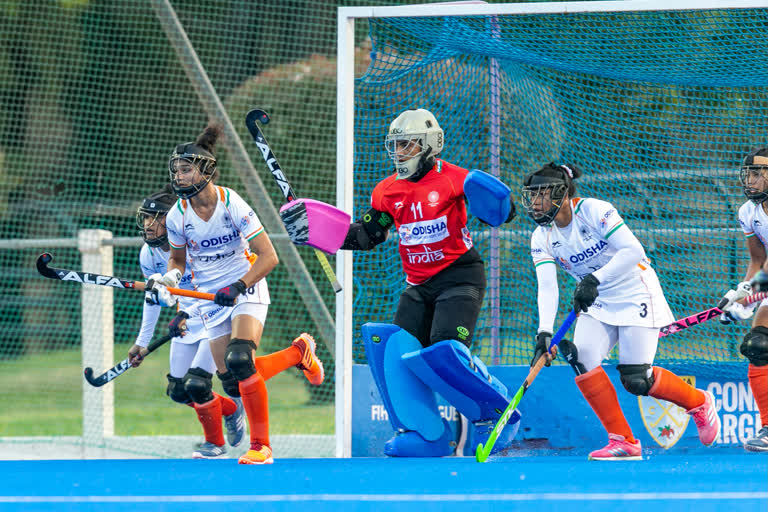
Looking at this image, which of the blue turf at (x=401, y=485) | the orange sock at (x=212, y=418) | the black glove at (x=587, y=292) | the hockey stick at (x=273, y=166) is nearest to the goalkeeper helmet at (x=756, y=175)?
the black glove at (x=587, y=292)

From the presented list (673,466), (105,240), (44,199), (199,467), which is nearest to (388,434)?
(199,467)

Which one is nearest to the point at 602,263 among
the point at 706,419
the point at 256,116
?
the point at 706,419

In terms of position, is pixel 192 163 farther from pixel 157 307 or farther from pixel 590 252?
pixel 590 252

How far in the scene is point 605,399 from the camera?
5234 mm

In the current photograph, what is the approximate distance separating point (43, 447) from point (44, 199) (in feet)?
18.9

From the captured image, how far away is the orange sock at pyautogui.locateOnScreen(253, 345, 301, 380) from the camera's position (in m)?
5.82

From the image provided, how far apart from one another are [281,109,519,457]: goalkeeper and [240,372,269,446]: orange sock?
0.58 metres

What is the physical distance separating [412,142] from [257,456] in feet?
5.44

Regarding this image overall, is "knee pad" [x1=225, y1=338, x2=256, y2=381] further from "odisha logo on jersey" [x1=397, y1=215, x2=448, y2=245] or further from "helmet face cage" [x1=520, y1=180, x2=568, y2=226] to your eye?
"helmet face cage" [x1=520, y1=180, x2=568, y2=226]

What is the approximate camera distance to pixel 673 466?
4520mm

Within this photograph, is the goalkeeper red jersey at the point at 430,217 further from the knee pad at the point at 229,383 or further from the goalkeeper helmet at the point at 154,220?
the goalkeeper helmet at the point at 154,220

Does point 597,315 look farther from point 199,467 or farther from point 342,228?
point 199,467

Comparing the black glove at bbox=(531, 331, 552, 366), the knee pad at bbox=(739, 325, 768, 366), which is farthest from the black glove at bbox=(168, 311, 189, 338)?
the knee pad at bbox=(739, 325, 768, 366)

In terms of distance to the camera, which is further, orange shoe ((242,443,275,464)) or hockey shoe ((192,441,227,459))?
hockey shoe ((192,441,227,459))
